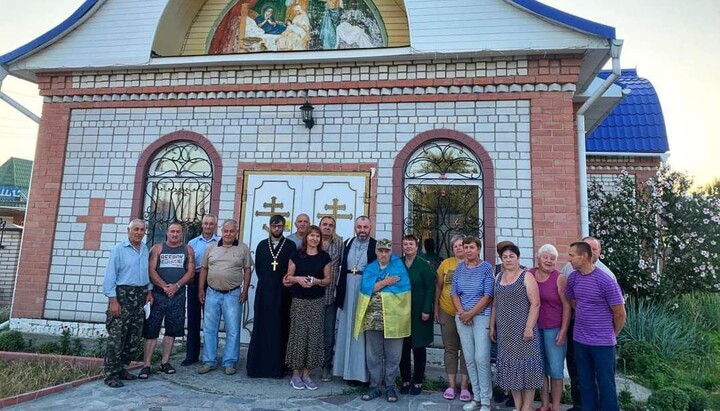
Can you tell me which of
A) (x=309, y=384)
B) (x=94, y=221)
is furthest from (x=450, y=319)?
(x=94, y=221)

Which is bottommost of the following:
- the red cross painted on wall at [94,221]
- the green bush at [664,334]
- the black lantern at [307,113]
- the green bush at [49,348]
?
the green bush at [49,348]

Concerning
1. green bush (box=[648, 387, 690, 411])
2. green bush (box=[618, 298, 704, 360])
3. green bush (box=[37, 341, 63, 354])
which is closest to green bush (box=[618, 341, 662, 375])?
green bush (box=[618, 298, 704, 360])

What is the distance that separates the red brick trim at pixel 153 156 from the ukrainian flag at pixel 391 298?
308 centimetres

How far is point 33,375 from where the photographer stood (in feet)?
14.1

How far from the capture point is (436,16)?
5.89m

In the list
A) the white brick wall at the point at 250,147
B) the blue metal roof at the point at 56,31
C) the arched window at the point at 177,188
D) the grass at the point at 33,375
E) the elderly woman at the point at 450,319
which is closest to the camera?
the grass at the point at 33,375

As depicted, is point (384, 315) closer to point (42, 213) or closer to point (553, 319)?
point (553, 319)

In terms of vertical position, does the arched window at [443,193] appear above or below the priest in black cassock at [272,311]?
above

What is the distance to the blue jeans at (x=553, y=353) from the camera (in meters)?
3.67

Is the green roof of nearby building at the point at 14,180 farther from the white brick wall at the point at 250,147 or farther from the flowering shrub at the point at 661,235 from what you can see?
the flowering shrub at the point at 661,235

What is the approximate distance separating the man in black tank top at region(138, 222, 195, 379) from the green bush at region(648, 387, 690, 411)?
4651 mm

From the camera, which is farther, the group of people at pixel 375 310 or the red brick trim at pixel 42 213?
the red brick trim at pixel 42 213

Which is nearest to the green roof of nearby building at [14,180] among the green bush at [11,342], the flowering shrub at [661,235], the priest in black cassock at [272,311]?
the green bush at [11,342]

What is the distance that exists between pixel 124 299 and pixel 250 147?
275 cm
